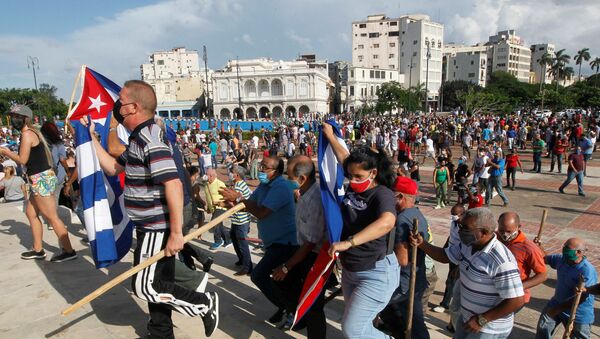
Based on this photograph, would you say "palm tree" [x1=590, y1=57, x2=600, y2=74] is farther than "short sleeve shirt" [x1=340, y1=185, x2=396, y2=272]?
Yes

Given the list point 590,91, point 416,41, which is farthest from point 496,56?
point 590,91

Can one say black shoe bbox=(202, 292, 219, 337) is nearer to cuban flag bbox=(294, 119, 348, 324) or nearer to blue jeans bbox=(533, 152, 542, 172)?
cuban flag bbox=(294, 119, 348, 324)

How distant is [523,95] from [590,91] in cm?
2421

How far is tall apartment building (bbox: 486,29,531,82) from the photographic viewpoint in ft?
359

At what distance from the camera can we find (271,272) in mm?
3453

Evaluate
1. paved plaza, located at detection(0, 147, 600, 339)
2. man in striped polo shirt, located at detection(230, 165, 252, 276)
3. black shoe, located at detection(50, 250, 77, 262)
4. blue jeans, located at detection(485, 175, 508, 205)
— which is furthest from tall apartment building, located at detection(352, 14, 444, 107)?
black shoe, located at detection(50, 250, 77, 262)

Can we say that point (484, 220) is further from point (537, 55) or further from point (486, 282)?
point (537, 55)

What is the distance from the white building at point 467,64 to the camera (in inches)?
4058

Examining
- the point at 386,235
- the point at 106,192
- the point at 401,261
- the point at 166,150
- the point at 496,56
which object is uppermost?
the point at 496,56

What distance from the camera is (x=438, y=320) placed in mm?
4172

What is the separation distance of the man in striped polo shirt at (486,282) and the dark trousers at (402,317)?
1.57 feet

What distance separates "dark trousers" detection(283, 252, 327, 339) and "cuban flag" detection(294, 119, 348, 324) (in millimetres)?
152

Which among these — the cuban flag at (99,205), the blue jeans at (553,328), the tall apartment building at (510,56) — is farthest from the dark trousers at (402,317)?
the tall apartment building at (510,56)

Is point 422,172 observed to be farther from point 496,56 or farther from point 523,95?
point 496,56
